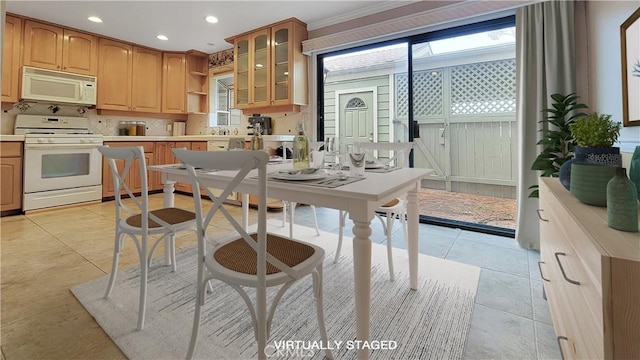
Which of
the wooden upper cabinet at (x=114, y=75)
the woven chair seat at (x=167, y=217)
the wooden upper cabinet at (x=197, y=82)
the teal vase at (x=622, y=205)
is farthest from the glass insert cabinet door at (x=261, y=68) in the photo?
the teal vase at (x=622, y=205)

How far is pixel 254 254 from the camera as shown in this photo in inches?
46.8

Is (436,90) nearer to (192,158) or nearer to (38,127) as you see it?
(192,158)

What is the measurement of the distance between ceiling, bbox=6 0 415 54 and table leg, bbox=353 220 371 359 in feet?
9.80

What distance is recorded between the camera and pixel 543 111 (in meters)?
2.37

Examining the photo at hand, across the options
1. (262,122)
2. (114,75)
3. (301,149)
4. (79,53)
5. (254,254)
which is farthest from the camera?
(114,75)

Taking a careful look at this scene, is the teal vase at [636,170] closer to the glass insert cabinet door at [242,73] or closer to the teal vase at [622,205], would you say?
the teal vase at [622,205]

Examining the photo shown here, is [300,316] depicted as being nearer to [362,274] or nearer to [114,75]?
[362,274]

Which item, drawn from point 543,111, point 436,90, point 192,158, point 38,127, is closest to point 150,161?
point 38,127

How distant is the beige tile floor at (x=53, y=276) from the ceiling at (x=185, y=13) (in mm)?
2398

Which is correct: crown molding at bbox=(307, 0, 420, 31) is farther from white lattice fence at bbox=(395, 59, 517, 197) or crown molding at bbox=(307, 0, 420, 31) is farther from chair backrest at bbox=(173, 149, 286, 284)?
chair backrest at bbox=(173, 149, 286, 284)

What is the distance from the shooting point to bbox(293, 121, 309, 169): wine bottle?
1672mm

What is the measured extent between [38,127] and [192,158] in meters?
4.44

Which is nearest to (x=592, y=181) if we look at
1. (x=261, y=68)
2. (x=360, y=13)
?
(x=360, y=13)

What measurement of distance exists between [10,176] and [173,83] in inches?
101
